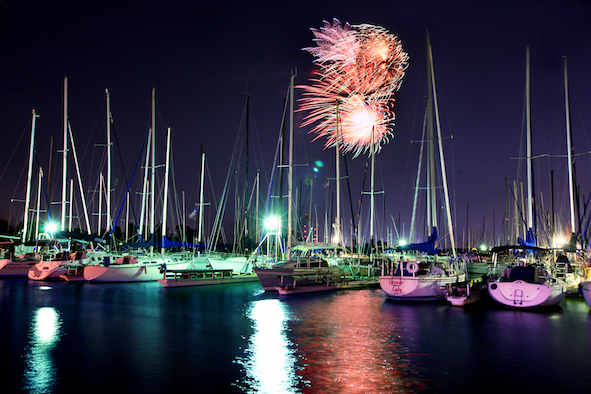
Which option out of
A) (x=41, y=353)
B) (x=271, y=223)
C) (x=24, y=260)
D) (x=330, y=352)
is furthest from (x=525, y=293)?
(x=24, y=260)

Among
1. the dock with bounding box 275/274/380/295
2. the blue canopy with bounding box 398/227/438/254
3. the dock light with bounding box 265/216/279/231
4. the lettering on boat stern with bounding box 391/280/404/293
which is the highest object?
the dock light with bounding box 265/216/279/231

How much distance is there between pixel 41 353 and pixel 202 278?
2650cm

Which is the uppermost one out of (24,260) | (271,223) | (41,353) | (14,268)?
(271,223)

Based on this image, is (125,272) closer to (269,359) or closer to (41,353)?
(41,353)

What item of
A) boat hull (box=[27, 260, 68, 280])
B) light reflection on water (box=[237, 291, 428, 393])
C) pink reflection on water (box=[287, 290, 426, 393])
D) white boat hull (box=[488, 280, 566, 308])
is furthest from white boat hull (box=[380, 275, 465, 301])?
boat hull (box=[27, 260, 68, 280])

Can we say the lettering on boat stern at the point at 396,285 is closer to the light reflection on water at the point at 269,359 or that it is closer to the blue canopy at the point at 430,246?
the blue canopy at the point at 430,246

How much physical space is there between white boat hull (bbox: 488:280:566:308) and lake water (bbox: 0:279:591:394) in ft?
2.53

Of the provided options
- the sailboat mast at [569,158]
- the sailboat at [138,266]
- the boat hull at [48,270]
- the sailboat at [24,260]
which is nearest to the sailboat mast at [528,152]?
the sailboat mast at [569,158]

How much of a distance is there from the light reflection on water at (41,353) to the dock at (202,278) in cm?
1528

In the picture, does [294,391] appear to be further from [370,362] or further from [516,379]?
[516,379]

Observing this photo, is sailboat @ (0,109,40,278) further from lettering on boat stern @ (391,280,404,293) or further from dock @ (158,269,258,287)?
lettering on boat stern @ (391,280,404,293)

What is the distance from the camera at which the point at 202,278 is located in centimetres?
4119

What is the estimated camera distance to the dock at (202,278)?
38.5 metres

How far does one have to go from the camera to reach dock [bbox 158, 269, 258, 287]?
38.5 metres
